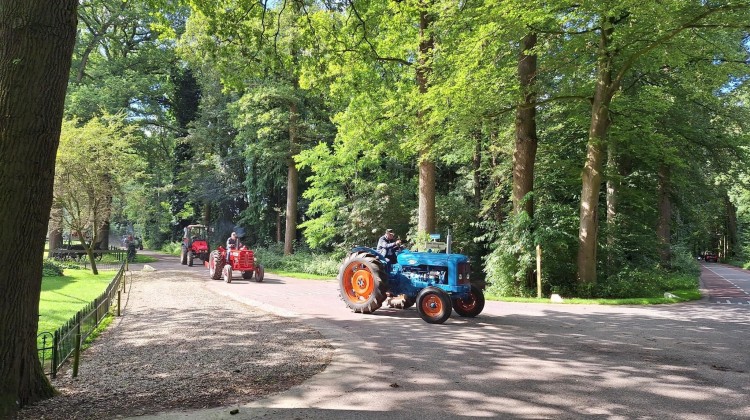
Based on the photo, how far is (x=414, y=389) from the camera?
5.27 m

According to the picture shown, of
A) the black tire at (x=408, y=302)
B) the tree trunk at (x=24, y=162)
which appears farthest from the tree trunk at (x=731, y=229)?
the tree trunk at (x=24, y=162)

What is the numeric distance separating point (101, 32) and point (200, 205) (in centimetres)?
1442

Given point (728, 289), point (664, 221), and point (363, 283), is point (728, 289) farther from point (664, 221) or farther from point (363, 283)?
point (363, 283)

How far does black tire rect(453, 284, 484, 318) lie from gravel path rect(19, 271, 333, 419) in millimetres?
3266

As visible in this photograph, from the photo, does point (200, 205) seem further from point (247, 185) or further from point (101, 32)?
point (101, 32)

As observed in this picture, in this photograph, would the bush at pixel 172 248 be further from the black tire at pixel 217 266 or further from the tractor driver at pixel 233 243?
the black tire at pixel 217 266

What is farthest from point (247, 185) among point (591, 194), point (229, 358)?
point (229, 358)

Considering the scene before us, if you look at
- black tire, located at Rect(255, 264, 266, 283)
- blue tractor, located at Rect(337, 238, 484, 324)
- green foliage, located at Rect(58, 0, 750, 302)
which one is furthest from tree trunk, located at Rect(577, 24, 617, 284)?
black tire, located at Rect(255, 264, 266, 283)

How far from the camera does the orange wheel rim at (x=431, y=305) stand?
953 centimetres

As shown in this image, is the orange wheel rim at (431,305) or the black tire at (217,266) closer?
the orange wheel rim at (431,305)

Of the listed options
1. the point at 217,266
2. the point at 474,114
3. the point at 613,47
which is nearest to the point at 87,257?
the point at 217,266

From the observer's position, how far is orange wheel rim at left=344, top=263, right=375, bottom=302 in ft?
35.2

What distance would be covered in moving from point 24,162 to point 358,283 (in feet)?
24.0

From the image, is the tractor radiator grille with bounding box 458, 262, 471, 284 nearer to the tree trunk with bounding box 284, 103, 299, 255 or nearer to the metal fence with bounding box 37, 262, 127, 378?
the metal fence with bounding box 37, 262, 127, 378
